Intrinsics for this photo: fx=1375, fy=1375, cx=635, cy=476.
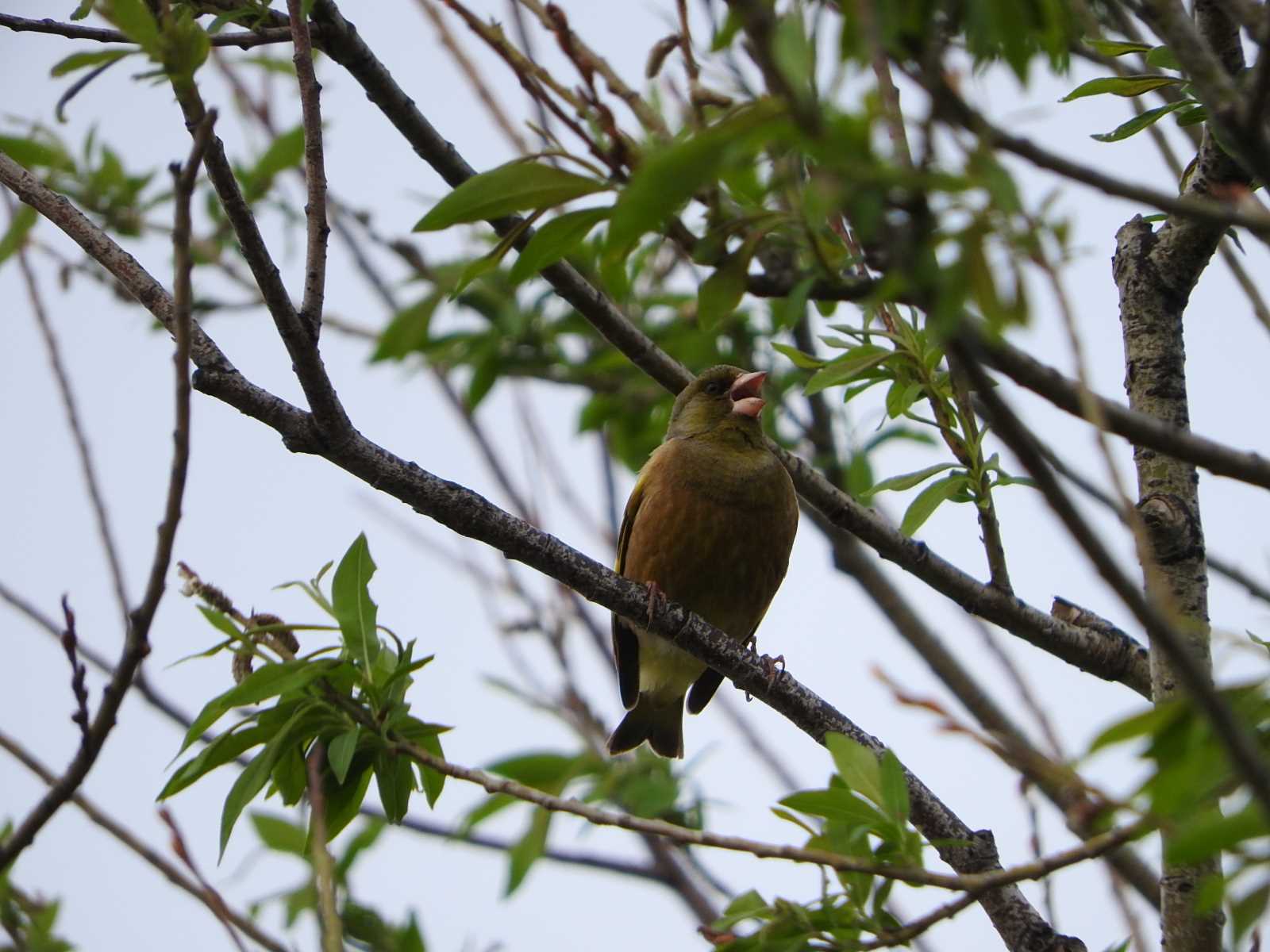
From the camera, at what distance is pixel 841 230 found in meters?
3.31

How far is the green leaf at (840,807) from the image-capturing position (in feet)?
8.83

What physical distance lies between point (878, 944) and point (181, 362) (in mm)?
1630

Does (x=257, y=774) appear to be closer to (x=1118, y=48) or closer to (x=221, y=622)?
(x=221, y=622)

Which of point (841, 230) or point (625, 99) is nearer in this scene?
point (841, 230)

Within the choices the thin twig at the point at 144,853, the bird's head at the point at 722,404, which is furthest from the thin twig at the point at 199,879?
the bird's head at the point at 722,404

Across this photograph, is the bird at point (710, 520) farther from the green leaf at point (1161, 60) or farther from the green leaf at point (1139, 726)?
the green leaf at point (1139, 726)

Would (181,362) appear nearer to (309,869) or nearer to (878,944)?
(878,944)

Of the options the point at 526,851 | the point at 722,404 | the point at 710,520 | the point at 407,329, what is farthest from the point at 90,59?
the point at 722,404

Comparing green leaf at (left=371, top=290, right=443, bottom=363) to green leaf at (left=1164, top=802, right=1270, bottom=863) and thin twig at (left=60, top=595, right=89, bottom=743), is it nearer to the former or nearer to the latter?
thin twig at (left=60, top=595, right=89, bottom=743)

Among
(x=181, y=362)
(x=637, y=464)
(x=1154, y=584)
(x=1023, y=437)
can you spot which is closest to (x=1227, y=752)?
(x=1154, y=584)

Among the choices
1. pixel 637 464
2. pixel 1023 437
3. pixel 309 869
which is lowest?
pixel 309 869

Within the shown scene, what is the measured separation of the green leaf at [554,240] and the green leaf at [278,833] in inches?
77.0

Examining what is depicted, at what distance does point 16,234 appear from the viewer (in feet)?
15.4

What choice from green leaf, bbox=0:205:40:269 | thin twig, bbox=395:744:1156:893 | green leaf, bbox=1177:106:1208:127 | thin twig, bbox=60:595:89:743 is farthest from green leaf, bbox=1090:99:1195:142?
green leaf, bbox=0:205:40:269
